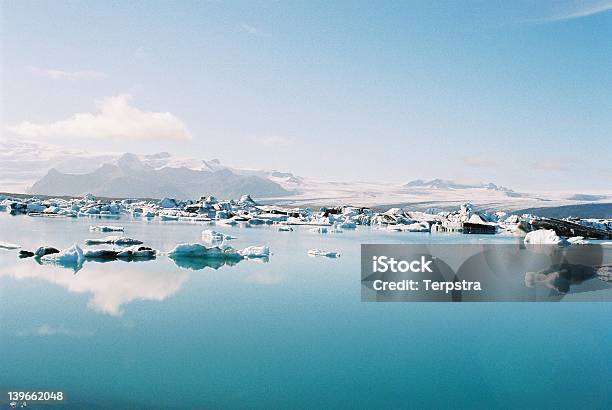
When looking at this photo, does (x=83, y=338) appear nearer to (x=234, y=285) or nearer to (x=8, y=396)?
(x=8, y=396)

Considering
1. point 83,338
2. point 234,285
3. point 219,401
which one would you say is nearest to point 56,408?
point 219,401

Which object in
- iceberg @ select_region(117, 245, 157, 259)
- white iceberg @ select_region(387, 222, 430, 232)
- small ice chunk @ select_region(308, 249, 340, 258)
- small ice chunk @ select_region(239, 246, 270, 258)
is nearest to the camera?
iceberg @ select_region(117, 245, 157, 259)

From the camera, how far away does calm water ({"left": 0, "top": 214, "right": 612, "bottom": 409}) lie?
3.95m

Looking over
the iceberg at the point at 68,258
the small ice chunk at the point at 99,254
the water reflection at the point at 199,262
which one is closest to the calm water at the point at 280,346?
the iceberg at the point at 68,258

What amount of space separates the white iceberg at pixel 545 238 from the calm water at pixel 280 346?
759cm

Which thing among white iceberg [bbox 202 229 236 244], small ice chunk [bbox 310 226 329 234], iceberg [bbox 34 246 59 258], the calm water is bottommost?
the calm water

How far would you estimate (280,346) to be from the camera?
502cm

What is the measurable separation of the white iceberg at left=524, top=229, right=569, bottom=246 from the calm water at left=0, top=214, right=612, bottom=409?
7.59 metres

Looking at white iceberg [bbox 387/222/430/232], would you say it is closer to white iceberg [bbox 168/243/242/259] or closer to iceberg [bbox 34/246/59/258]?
white iceberg [bbox 168/243/242/259]

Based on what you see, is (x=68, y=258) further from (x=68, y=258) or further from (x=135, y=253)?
(x=135, y=253)

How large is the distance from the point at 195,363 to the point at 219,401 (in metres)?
0.78

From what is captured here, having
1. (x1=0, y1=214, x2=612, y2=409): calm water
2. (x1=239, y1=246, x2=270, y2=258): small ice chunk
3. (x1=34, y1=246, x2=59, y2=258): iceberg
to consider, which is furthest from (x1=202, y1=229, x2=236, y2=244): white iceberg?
(x1=0, y1=214, x2=612, y2=409): calm water

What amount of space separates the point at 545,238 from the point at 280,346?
12.2m

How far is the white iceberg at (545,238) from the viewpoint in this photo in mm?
14469
